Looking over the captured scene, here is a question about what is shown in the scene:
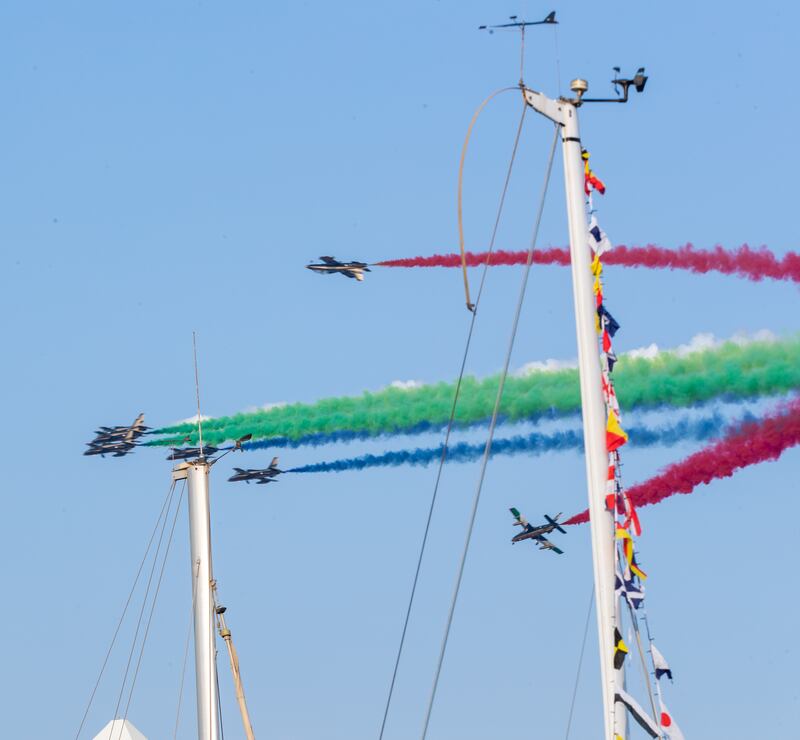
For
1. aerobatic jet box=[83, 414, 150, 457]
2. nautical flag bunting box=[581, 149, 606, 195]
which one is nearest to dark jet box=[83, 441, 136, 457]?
aerobatic jet box=[83, 414, 150, 457]

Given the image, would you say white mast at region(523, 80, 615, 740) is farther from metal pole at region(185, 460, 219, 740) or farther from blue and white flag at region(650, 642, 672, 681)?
metal pole at region(185, 460, 219, 740)

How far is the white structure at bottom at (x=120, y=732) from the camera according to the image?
77.3m

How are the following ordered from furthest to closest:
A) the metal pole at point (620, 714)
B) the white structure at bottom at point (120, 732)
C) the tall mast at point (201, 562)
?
the white structure at bottom at point (120, 732) → the tall mast at point (201, 562) → the metal pole at point (620, 714)

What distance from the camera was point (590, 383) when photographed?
26.0 metres

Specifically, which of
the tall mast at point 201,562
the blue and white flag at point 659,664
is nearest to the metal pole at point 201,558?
the tall mast at point 201,562

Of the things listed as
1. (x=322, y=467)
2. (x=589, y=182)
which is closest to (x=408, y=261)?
(x=322, y=467)

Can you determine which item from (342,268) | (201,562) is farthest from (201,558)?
(342,268)

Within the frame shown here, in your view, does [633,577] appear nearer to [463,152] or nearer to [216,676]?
[463,152]

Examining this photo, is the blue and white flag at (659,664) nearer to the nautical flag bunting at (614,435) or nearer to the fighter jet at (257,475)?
the nautical flag bunting at (614,435)

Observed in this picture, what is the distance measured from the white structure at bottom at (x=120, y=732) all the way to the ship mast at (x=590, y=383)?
5173 centimetres

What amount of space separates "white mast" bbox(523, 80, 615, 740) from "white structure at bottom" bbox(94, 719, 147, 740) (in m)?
51.7

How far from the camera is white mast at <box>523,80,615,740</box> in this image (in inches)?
973

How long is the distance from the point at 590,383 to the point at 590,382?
0.02 meters

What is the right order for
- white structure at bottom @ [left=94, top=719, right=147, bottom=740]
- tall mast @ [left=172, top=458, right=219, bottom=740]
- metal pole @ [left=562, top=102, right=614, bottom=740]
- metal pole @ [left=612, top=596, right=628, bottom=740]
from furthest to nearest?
white structure at bottom @ [left=94, top=719, right=147, bottom=740], tall mast @ [left=172, top=458, right=219, bottom=740], metal pole @ [left=562, top=102, right=614, bottom=740], metal pole @ [left=612, top=596, right=628, bottom=740]
